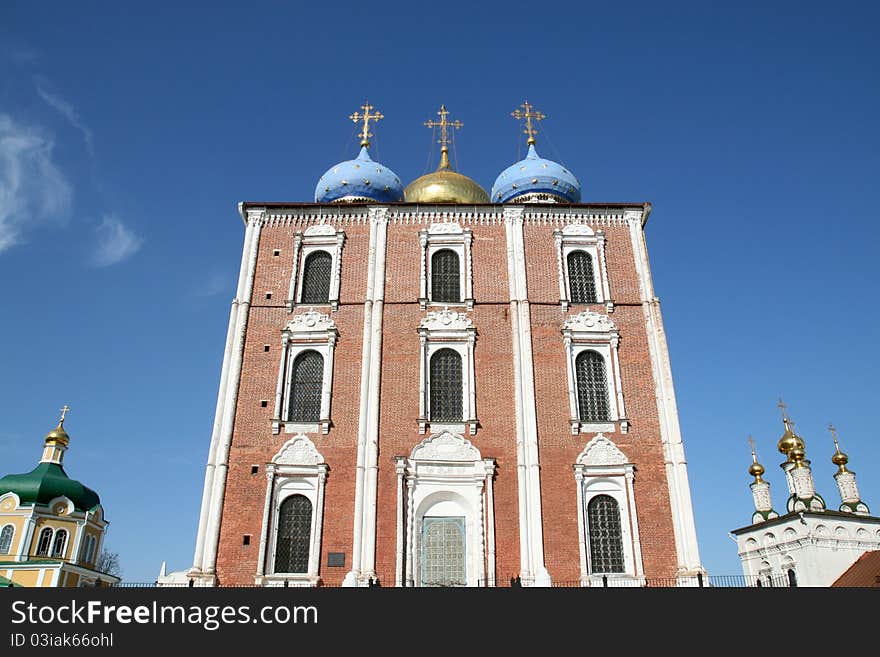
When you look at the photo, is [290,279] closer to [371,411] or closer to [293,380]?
[293,380]

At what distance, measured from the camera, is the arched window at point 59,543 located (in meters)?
37.3

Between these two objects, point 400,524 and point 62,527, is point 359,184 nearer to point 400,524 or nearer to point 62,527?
point 400,524

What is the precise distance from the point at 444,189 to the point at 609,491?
12.8m

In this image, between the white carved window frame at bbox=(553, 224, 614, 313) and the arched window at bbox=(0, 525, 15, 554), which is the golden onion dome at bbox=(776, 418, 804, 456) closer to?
the white carved window frame at bbox=(553, 224, 614, 313)

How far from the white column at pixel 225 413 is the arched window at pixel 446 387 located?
565cm

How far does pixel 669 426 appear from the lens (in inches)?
785

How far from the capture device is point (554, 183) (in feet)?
86.1

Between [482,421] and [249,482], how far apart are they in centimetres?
653

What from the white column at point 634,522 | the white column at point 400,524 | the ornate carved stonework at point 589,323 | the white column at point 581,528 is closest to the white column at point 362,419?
the white column at point 400,524

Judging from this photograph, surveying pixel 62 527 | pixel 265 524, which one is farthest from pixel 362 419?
pixel 62 527

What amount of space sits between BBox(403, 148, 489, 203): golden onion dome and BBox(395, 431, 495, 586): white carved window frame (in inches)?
398

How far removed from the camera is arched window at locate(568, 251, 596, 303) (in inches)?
880

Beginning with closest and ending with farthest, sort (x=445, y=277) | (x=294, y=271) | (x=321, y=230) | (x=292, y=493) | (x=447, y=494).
Answer: 1. (x=292, y=493)
2. (x=447, y=494)
3. (x=294, y=271)
4. (x=445, y=277)
5. (x=321, y=230)

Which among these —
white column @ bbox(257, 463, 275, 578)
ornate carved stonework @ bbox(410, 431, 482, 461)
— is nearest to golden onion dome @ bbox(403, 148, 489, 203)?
ornate carved stonework @ bbox(410, 431, 482, 461)
